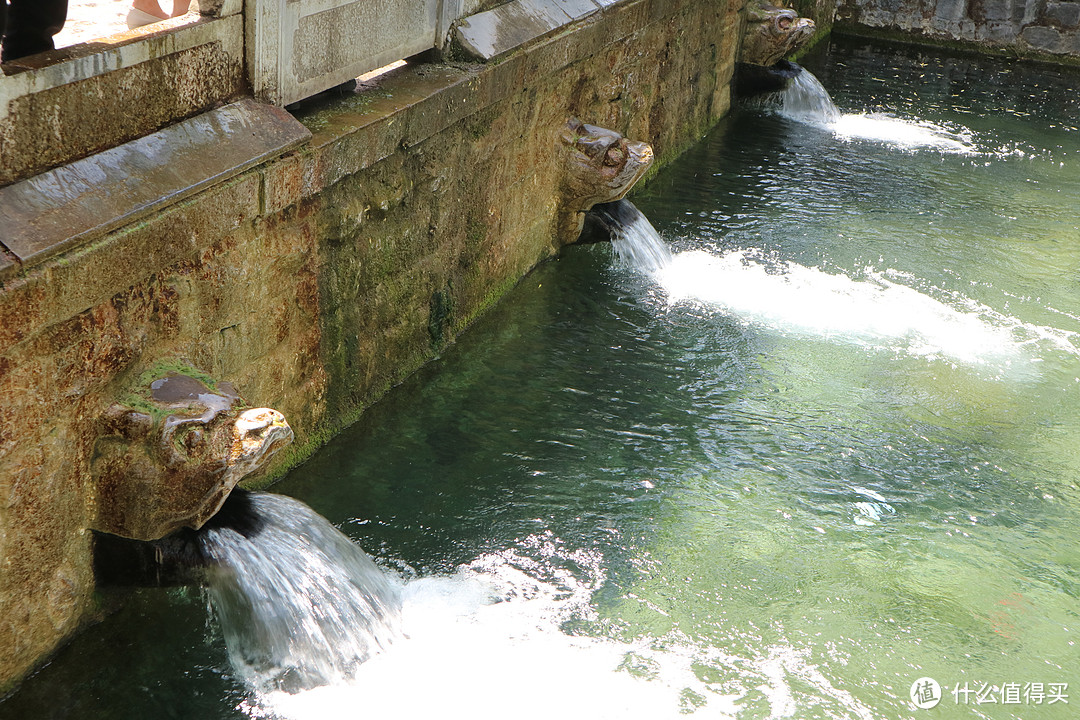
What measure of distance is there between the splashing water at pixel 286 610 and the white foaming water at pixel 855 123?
25.7ft

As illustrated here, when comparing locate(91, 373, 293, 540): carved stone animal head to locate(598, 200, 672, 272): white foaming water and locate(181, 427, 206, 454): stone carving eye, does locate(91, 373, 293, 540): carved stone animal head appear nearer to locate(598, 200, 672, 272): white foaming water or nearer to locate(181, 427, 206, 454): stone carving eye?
locate(181, 427, 206, 454): stone carving eye

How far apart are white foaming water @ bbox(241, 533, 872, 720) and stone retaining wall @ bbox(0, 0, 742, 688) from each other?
0.96m

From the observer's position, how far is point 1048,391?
19.2ft

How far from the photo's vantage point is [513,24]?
19.5 ft

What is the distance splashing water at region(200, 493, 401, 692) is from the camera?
3695 millimetres

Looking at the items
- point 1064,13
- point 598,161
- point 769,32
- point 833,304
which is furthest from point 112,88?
point 1064,13

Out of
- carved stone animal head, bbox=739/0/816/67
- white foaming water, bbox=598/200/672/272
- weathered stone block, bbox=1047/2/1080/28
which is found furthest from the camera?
weathered stone block, bbox=1047/2/1080/28

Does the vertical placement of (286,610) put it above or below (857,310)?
below

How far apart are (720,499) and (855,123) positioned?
7041mm

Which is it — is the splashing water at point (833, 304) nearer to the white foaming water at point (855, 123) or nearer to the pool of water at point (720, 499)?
the pool of water at point (720, 499)

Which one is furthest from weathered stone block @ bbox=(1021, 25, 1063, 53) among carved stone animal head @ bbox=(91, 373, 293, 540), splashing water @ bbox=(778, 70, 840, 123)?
carved stone animal head @ bbox=(91, 373, 293, 540)

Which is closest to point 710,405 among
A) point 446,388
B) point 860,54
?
point 446,388

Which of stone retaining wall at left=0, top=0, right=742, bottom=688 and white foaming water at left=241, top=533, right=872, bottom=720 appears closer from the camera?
stone retaining wall at left=0, top=0, right=742, bottom=688

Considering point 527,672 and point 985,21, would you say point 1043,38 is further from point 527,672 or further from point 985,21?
point 527,672
